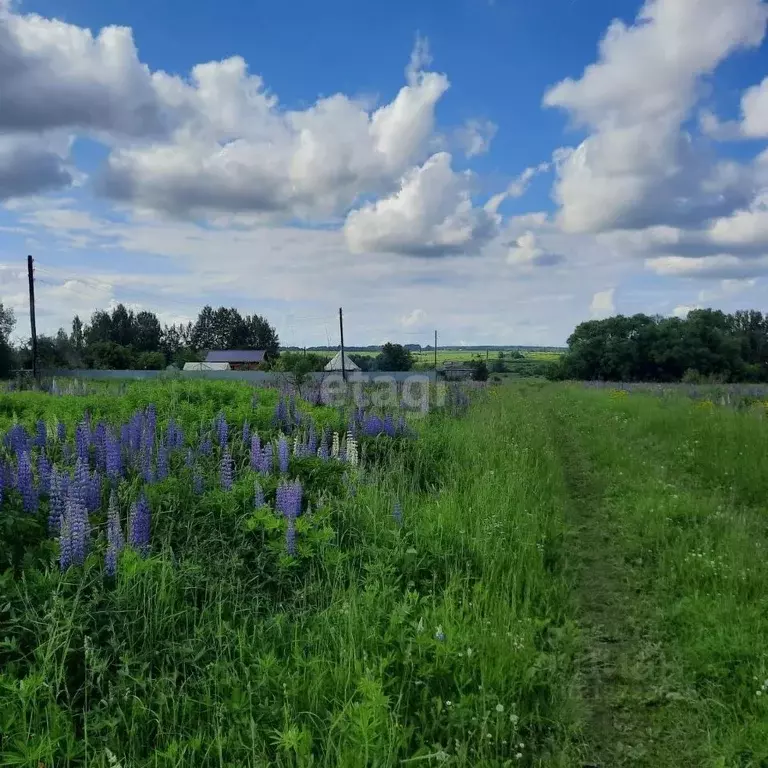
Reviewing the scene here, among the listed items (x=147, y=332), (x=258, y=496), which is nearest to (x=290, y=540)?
(x=258, y=496)

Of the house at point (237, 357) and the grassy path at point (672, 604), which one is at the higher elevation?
the house at point (237, 357)

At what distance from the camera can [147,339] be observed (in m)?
92.6

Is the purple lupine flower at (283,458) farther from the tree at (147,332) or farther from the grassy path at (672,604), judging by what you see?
the tree at (147,332)

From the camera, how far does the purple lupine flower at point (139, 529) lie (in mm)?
4016

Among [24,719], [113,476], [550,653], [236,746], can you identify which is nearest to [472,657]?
[550,653]

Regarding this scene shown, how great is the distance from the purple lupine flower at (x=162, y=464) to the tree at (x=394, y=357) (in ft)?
143

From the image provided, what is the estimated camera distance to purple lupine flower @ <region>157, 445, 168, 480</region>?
531 cm

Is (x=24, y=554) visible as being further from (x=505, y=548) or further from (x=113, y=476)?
(x=505, y=548)

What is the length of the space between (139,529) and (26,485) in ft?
3.32

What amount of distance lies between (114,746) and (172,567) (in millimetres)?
1211

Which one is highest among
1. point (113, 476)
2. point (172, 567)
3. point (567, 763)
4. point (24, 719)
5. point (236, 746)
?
point (113, 476)

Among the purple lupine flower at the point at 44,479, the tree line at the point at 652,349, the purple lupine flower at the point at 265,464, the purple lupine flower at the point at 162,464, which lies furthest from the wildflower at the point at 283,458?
the tree line at the point at 652,349

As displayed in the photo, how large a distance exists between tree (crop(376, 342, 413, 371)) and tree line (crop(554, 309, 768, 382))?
42.2 feet

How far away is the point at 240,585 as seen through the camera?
3.92 m
